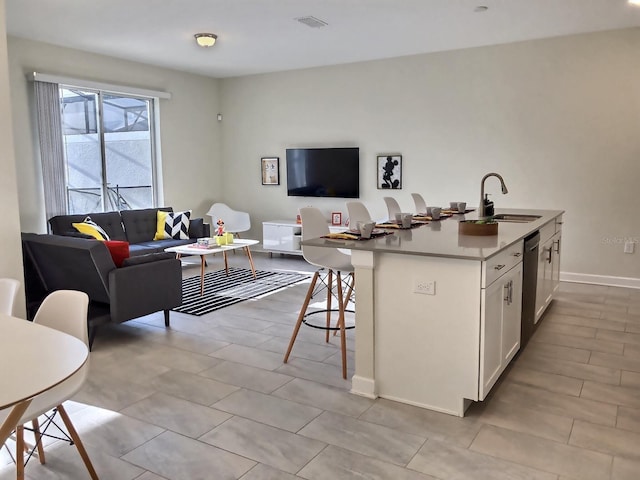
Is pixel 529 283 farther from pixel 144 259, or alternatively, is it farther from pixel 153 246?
pixel 153 246

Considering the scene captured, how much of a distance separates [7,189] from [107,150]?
338 cm

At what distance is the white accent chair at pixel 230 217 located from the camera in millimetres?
8062

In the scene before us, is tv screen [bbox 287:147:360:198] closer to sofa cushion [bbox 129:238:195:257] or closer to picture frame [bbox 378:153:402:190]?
picture frame [bbox 378:153:402:190]

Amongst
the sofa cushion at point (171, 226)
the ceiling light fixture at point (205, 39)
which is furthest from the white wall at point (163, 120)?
the ceiling light fixture at point (205, 39)

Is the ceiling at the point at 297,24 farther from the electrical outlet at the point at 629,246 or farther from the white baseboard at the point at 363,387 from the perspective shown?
the white baseboard at the point at 363,387

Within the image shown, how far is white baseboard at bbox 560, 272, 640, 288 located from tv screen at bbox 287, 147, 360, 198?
280 centimetres

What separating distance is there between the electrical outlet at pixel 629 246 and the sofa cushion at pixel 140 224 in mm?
5605

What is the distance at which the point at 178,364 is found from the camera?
3.78 metres

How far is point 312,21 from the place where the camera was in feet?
17.1

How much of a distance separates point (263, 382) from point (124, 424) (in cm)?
87

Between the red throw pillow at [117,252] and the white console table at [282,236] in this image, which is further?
the white console table at [282,236]

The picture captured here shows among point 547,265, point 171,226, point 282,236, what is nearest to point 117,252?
point 171,226

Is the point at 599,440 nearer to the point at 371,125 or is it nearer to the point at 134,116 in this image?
the point at 371,125

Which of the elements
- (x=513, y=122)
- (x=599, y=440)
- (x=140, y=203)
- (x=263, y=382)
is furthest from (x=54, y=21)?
(x=599, y=440)
